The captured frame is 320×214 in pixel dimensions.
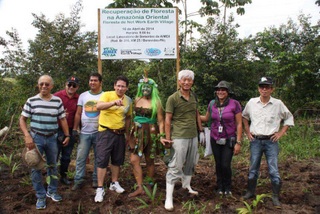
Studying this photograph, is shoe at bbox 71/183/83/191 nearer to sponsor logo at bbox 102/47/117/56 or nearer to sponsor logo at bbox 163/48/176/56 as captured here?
sponsor logo at bbox 102/47/117/56

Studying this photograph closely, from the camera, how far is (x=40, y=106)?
3.69 m

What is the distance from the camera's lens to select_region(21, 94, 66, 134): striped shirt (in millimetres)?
3670

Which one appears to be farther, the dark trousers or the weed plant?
the weed plant

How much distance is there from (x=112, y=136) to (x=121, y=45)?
2.07 m

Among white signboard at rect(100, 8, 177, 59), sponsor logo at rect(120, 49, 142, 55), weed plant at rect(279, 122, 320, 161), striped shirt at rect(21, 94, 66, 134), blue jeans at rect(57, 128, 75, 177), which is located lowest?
weed plant at rect(279, 122, 320, 161)

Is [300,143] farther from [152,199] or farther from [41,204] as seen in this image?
[41,204]

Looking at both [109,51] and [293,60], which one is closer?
[109,51]

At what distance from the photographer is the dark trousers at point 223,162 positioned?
4043 millimetres

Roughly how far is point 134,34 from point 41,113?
2.45 m

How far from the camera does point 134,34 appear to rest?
539 centimetres

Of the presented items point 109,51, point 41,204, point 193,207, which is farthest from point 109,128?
point 109,51

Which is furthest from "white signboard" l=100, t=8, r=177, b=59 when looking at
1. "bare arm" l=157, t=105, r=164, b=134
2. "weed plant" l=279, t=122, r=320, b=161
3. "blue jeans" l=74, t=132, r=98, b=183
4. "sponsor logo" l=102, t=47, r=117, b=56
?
"weed plant" l=279, t=122, r=320, b=161

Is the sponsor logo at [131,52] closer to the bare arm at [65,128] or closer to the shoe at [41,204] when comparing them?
the bare arm at [65,128]

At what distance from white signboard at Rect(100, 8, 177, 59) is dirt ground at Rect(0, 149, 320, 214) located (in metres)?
2.18
